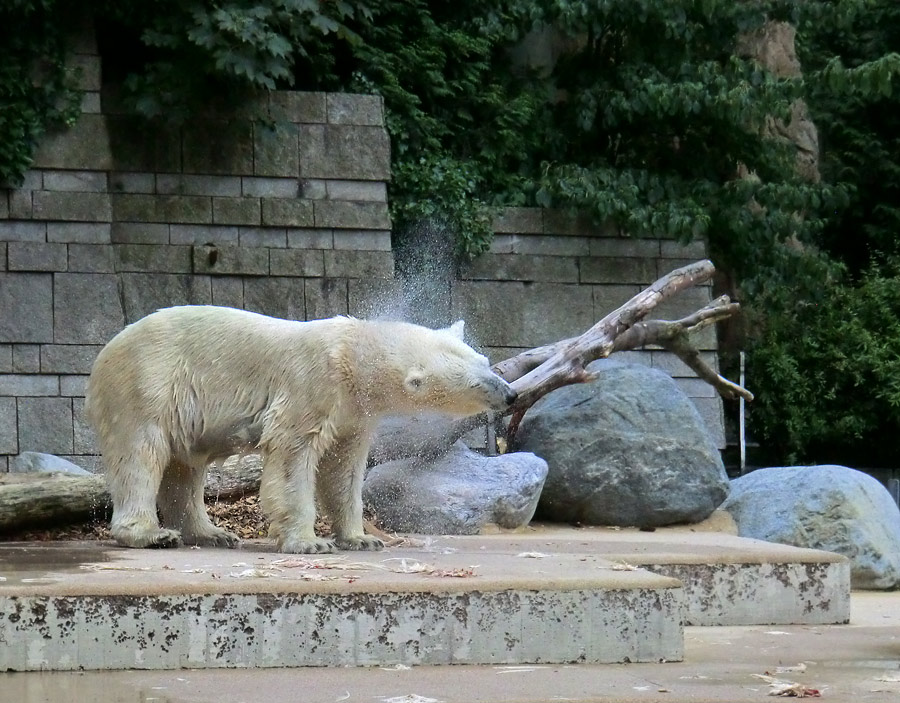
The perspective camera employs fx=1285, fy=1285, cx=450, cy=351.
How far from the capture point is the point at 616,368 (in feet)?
29.5

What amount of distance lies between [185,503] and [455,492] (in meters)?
2.04

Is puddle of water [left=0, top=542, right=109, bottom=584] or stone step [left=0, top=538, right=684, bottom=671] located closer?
stone step [left=0, top=538, right=684, bottom=671]

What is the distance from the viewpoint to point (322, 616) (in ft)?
13.5

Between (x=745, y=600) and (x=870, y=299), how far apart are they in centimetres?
703

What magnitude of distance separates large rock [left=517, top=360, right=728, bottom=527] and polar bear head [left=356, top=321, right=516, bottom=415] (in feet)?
10.3

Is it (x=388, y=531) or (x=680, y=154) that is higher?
(x=680, y=154)

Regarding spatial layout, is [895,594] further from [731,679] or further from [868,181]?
[868,181]

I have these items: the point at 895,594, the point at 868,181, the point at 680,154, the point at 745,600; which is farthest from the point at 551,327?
the point at 868,181

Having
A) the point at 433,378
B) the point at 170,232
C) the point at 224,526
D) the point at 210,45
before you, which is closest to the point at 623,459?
the point at 224,526

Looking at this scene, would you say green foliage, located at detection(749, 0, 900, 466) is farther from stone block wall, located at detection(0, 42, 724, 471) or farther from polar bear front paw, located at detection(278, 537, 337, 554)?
polar bear front paw, located at detection(278, 537, 337, 554)

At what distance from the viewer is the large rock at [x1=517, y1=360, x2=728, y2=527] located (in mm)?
8273

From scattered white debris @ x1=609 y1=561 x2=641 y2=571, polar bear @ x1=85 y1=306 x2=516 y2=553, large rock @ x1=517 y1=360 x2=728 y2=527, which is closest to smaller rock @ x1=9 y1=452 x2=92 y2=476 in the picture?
polar bear @ x1=85 y1=306 x2=516 y2=553

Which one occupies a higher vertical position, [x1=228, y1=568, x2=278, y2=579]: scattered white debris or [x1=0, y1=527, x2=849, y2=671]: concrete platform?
[x1=228, y1=568, x2=278, y2=579]: scattered white debris

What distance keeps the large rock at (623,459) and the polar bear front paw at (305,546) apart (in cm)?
331
